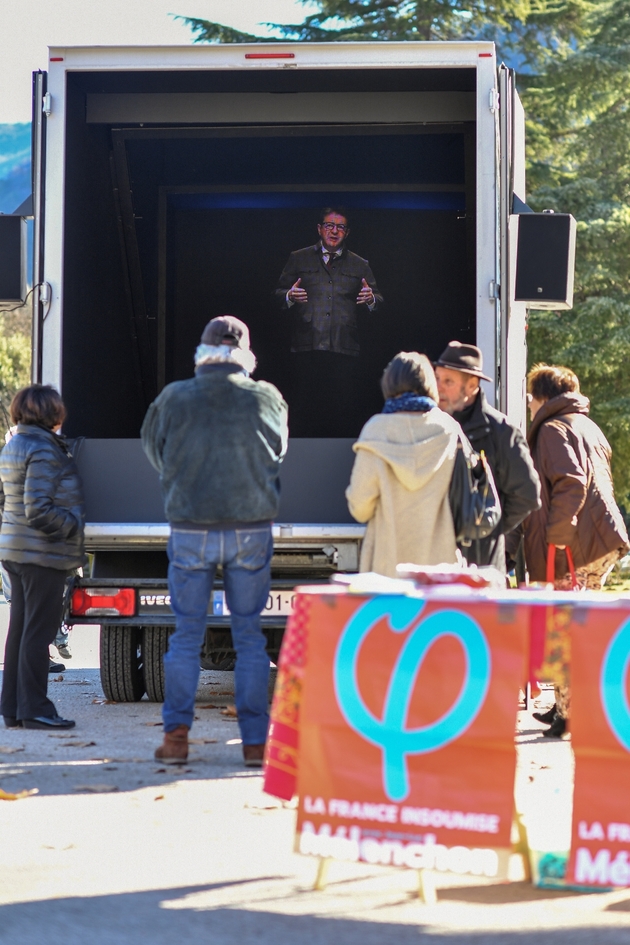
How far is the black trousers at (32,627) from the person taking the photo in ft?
22.8

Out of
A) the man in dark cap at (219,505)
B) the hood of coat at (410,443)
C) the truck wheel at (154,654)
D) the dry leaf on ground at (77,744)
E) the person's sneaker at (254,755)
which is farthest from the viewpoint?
the truck wheel at (154,654)

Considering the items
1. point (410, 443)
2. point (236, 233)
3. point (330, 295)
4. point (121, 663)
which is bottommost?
point (121, 663)

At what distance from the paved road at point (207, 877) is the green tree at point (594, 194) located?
16863 millimetres

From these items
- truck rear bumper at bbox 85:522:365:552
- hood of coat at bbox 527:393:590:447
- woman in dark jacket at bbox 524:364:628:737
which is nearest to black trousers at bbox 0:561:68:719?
truck rear bumper at bbox 85:522:365:552

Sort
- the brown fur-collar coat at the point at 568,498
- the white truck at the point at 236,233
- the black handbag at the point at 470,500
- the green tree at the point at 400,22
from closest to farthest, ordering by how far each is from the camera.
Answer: the black handbag at the point at 470,500
the brown fur-collar coat at the point at 568,498
the white truck at the point at 236,233
the green tree at the point at 400,22

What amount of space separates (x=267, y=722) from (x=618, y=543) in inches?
83.1

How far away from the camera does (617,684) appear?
3.85 metres

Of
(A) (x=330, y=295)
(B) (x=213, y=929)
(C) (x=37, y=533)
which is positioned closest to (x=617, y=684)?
(B) (x=213, y=929)

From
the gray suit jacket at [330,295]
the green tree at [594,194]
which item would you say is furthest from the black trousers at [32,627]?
the green tree at [594,194]

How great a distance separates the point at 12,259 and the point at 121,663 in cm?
226

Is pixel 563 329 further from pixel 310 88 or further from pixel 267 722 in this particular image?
pixel 267 722

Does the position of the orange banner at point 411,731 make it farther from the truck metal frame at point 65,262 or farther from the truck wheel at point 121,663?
the truck wheel at point 121,663

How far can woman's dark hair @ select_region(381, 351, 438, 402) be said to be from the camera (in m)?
5.43

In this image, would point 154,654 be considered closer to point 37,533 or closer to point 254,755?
point 37,533
